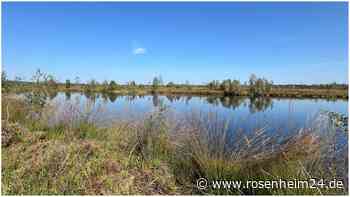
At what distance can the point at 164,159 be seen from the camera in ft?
11.7

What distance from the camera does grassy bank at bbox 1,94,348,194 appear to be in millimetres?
2775

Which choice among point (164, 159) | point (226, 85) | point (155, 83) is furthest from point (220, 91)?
point (164, 159)

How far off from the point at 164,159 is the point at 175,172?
13.2 inches

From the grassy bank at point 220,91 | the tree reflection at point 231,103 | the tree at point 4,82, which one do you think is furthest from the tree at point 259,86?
the tree at point 4,82

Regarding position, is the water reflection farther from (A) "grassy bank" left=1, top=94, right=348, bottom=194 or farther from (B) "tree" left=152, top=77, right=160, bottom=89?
(B) "tree" left=152, top=77, right=160, bottom=89

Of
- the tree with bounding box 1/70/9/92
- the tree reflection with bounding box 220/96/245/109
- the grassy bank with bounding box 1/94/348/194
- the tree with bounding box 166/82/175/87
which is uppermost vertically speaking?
the tree with bounding box 166/82/175/87

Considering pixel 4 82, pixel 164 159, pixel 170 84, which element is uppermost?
pixel 170 84

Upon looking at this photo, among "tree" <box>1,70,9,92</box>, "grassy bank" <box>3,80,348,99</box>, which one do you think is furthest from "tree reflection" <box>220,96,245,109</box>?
"tree" <box>1,70,9,92</box>

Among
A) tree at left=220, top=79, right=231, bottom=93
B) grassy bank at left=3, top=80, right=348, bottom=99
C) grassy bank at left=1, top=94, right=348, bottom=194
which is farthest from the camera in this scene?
tree at left=220, top=79, right=231, bottom=93

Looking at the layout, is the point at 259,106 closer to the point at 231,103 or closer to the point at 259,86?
the point at 231,103

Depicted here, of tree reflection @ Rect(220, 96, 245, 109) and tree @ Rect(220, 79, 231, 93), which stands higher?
tree @ Rect(220, 79, 231, 93)

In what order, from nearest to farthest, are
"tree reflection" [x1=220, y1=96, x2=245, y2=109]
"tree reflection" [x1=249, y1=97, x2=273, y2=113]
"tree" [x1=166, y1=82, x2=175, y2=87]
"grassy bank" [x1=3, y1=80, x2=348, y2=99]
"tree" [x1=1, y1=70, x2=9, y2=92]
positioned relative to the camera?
"tree" [x1=1, y1=70, x2=9, y2=92], "tree reflection" [x1=249, y1=97, x2=273, y2=113], "tree reflection" [x1=220, y1=96, x2=245, y2=109], "grassy bank" [x1=3, y1=80, x2=348, y2=99], "tree" [x1=166, y1=82, x2=175, y2=87]

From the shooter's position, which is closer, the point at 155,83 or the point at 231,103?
the point at 231,103

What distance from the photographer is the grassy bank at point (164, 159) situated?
2.78 meters
